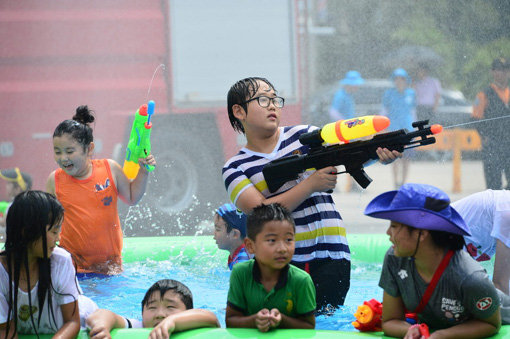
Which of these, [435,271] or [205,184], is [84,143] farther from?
[205,184]

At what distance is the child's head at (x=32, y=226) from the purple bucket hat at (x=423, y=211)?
1260 mm

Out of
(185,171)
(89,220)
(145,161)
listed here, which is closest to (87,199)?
(89,220)

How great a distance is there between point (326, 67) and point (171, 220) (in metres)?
2.60

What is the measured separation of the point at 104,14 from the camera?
841 cm

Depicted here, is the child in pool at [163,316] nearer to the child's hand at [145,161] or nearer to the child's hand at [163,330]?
the child's hand at [163,330]

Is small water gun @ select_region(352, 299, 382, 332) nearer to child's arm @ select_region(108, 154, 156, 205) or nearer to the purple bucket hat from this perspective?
the purple bucket hat

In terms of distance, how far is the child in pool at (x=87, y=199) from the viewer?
4.49 meters

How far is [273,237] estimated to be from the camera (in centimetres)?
303

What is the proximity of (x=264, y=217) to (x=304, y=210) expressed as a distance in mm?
449

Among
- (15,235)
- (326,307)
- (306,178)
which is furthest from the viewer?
(326,307)

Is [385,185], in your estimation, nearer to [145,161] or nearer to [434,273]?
[145,161]

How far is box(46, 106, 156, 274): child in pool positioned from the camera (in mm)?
4488

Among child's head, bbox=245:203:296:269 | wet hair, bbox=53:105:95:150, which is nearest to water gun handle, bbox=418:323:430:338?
child's head, bbox=245:203:296:269

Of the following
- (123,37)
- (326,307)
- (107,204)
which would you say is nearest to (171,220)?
(123,37)
